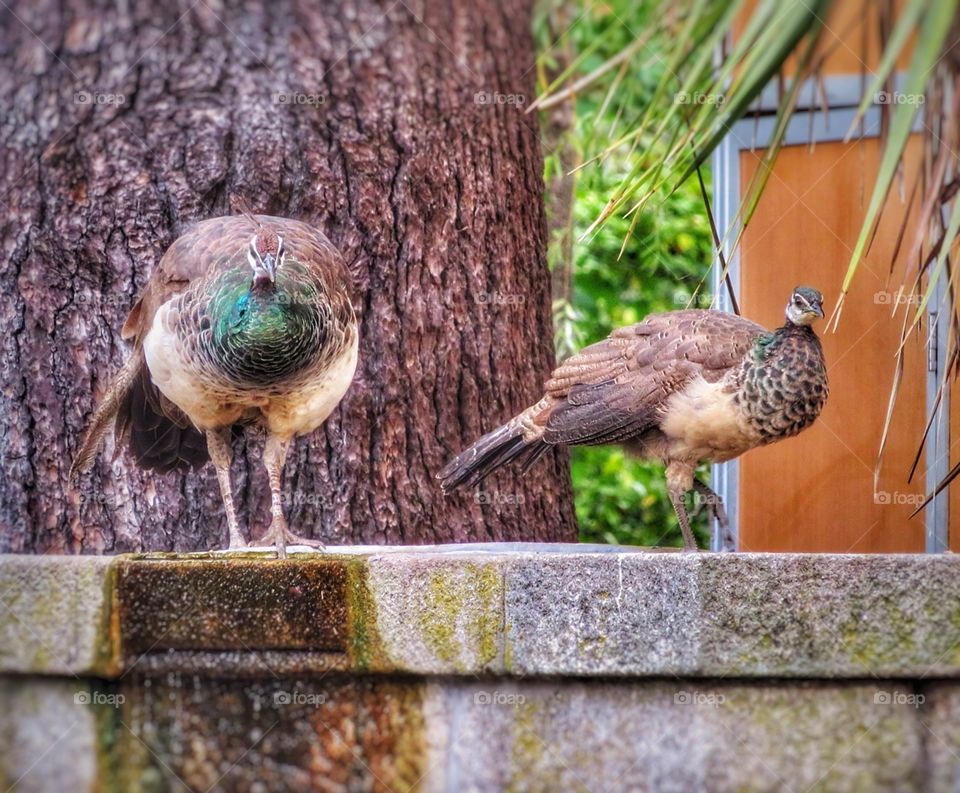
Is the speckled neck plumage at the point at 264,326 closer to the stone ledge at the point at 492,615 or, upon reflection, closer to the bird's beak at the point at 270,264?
the bird's beak at the point at 270,264

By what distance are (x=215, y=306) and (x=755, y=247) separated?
6.75 feet

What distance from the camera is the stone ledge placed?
3.15 meters

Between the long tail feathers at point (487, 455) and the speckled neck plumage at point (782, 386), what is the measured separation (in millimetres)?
743

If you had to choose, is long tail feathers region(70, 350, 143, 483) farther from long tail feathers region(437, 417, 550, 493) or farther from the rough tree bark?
long tail feathers region(437, 417, 550, 493)

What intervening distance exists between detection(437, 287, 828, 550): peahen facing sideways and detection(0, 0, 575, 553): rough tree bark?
1.67 ft

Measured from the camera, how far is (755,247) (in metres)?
5.01

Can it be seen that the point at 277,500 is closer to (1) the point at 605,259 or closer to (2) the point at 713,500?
(2) the point at 713,500

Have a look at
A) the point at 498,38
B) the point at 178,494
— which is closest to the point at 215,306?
the point at 178,494

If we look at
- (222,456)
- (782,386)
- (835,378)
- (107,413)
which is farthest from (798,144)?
(107,413)

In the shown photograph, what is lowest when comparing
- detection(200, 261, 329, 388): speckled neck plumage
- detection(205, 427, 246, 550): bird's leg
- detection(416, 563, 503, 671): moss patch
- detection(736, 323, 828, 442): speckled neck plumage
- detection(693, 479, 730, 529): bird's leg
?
detection(416, 563, 503, 671): moss patch

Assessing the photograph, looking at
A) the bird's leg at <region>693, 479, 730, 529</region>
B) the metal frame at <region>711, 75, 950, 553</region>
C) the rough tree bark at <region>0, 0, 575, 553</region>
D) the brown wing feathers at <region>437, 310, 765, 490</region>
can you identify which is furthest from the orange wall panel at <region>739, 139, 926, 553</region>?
the rough tree bark at <region>0, 0, 575, 553</region>

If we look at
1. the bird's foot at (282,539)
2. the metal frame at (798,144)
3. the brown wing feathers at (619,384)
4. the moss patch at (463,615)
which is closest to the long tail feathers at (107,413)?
the bird's foot at (282,539)

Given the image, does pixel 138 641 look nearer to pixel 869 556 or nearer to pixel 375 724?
pixel 375 724

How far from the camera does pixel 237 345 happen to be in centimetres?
407
